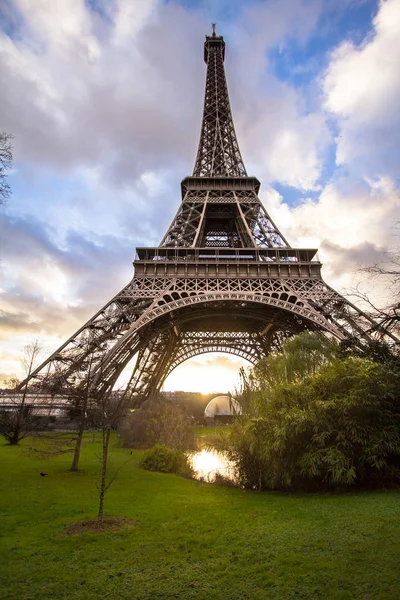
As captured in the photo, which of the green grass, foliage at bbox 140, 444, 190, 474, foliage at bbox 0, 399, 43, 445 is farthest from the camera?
foliage at bbox 0, 399, 43, 445

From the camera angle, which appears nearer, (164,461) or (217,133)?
(164,461)

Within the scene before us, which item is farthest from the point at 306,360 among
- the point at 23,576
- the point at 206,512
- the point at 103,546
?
the point at 23,576

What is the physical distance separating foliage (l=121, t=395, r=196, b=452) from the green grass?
8719mm

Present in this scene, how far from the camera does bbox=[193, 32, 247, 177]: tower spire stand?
1529 inches

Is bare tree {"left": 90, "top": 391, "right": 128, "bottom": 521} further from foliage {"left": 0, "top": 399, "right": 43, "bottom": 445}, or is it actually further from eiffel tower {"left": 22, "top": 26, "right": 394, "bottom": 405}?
foliage {"left": 0, "top": 399, "right": 43, "bottom": 445}

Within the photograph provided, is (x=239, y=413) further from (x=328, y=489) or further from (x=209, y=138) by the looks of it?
(x=209, y=138)

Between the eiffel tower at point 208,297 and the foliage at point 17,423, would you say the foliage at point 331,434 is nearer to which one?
the eiffel tower at point 208,297

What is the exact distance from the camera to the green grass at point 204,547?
4.40 meters

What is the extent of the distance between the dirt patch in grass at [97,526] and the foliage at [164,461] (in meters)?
7.59

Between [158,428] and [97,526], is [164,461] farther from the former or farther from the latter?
[97,526]

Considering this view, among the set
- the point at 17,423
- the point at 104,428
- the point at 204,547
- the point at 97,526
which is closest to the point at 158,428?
the point at 17,423

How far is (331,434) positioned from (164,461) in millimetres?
7796

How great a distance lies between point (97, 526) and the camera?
6.61m

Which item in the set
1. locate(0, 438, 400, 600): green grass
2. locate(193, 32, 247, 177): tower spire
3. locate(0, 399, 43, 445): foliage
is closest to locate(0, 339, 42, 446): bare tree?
locate(0, 399, 43, 445): foliage
